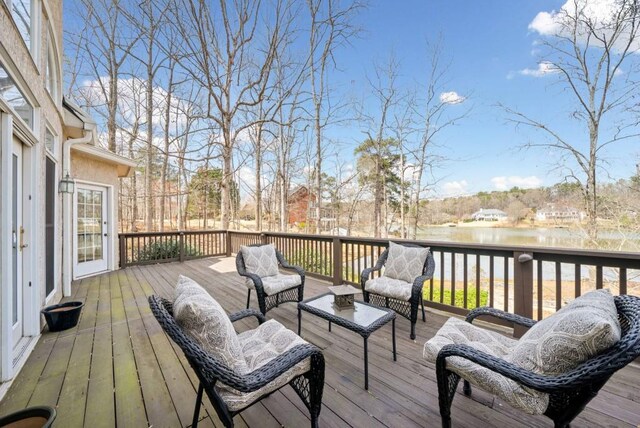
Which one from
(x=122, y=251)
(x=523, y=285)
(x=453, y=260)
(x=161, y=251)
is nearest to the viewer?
(x=523, y=285)

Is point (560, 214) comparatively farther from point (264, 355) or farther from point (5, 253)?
point (5, 253)

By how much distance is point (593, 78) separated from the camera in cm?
729

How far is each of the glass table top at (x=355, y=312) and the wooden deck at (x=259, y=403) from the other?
389 millimetres

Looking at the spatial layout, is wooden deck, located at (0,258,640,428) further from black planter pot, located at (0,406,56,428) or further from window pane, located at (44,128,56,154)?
window pane, located at (44,128,56,154)

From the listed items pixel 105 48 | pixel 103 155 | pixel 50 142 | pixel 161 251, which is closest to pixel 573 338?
pixel 50 142

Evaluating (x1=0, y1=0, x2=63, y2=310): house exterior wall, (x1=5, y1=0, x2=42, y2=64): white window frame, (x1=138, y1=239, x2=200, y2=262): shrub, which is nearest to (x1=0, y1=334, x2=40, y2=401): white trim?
(x1=0, y1=0, x2=63, y2=310): house exterior wall

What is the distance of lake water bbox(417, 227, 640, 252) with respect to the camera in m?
6.94

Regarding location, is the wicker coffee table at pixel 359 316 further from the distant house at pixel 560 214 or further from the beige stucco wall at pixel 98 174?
the distant house at pixel 560 214

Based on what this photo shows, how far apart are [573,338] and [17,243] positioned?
13.2ft

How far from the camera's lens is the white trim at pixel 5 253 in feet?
6.45

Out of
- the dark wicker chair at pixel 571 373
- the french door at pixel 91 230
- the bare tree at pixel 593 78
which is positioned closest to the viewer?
the dark wicker chair at pixel 571 373

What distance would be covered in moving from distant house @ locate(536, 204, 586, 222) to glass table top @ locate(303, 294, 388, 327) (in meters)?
8.91

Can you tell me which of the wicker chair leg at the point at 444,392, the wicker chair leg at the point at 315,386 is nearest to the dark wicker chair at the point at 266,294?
the wicker chair leg at the point at 315,386

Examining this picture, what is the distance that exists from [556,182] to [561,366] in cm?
966
